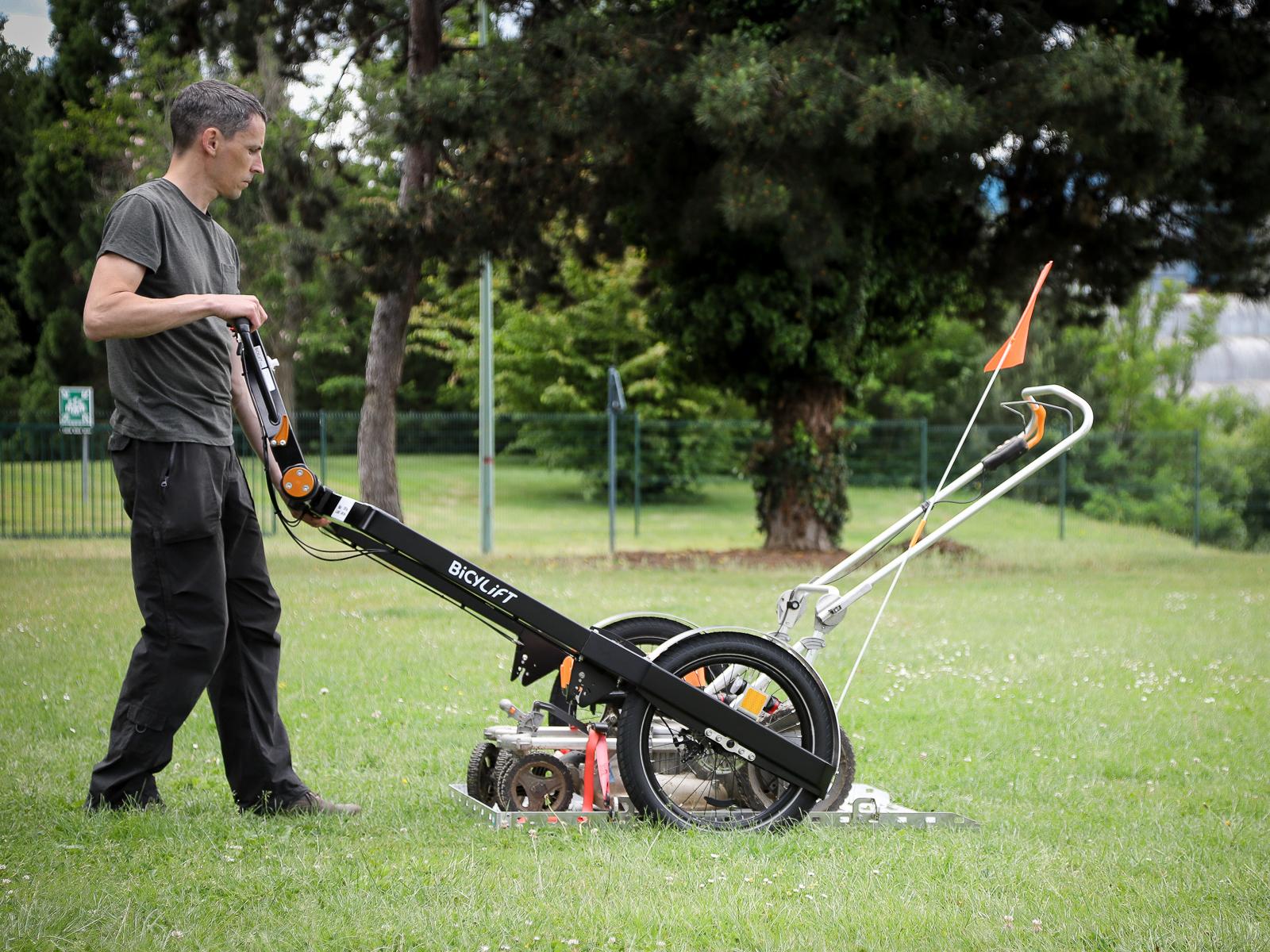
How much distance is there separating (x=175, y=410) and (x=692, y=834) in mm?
2003

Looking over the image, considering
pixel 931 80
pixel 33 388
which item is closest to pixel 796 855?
pixel 931 80

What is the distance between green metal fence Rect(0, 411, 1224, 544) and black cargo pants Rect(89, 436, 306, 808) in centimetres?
1852

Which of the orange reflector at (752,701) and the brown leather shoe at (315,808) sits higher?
the orange reflector at (752,701)

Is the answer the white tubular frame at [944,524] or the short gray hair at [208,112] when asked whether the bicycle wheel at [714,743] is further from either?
the short gray hair at [208,112]

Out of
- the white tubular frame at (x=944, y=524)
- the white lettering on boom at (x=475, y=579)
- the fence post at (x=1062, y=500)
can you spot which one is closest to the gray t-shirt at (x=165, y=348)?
the white lettering on boom at (x=475, y=579)

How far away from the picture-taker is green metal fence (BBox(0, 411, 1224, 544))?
23.2 metres

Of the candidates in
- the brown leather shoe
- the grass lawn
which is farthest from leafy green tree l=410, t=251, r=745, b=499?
the brown leather shoe

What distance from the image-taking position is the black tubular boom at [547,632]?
165 inches

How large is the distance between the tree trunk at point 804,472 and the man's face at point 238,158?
1332cm

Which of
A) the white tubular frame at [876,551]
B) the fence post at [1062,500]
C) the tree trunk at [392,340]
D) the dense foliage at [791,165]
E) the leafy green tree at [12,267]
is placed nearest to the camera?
the white tubular frame at [876,551]

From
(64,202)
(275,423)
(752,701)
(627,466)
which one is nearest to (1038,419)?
(752,701)

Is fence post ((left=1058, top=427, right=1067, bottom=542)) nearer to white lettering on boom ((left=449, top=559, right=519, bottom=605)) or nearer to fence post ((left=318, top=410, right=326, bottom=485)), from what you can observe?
fence post ((left=318, top=410, right=326, bottom=485))

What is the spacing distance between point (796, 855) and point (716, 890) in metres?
0.50

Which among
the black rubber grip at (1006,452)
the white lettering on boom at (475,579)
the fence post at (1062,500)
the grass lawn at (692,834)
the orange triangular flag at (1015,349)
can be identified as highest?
the orange triangular flag at (1015,349)
